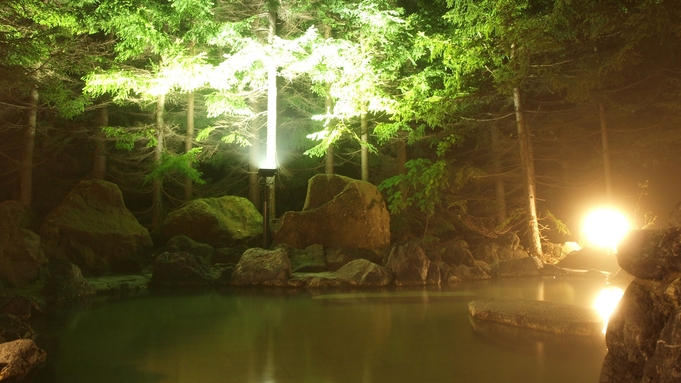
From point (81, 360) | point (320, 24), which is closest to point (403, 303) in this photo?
point (81, 360)

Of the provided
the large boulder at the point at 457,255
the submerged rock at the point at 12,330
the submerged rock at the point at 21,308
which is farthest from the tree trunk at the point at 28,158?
the large boulder at the point at 457,255

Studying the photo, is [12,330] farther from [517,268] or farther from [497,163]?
[497,163]

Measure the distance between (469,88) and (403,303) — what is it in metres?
8.05

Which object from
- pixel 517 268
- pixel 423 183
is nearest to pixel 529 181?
pixel 517 268

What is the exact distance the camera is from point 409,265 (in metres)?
11.8

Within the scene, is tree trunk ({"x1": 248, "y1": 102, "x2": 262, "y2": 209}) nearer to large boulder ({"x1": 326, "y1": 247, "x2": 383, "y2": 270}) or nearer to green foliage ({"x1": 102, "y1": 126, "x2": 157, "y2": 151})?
green foliage ({"x1": 102, "y1": 126, "x2": 157, "y2": 151})

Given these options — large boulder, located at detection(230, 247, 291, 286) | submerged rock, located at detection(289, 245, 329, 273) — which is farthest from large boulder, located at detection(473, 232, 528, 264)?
large boulder, located at detection(230, 247, 291, 286)

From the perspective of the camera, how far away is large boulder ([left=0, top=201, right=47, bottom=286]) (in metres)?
10.1

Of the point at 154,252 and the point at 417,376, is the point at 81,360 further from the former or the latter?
the point at 154,252

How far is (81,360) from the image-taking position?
5.52 metres

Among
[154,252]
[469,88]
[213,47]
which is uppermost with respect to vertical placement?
[213,47]

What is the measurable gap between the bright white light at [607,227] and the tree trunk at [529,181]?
1808mm

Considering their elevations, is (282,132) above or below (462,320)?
above

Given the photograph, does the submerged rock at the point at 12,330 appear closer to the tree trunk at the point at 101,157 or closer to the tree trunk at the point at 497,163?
the tree trunk at the point at 497,163
